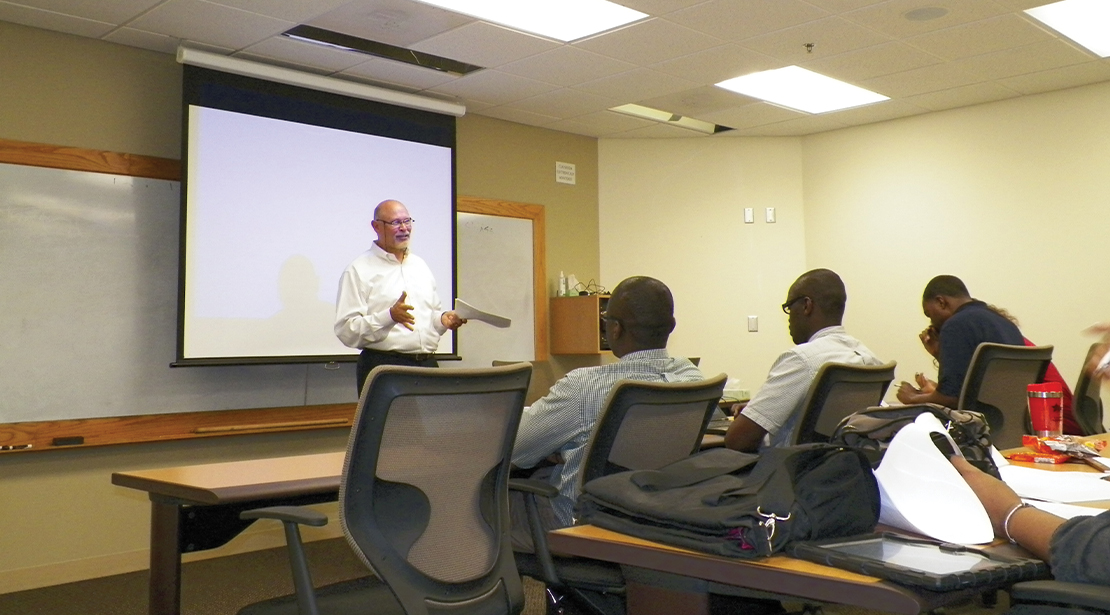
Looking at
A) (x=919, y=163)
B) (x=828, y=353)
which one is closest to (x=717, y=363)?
(x=919, y=163)

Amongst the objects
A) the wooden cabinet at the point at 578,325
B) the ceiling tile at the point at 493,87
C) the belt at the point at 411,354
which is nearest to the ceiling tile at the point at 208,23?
the ceiling tile at the point at 493,87

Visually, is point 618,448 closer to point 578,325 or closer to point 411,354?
point 411,354

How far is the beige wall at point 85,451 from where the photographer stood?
4.43 meters

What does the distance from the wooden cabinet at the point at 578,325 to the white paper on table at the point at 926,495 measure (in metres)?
5.24

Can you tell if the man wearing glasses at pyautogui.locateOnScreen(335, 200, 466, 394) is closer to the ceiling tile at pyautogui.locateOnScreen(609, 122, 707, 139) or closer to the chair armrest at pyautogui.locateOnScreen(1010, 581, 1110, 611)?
the ceiling tile at pyautogui.locateOnScreen(609, 122, 707, 139)

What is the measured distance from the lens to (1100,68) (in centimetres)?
561

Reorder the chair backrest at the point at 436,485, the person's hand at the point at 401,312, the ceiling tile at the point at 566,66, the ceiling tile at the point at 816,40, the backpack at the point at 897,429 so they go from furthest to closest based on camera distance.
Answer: the ceiling tile at the point at 566,66 < the ceiling tile at the point at 816,40 < the person's hand at the point at 401,312 < the chair backrest at the point at 436,485 < the backpack at the point at 897,429

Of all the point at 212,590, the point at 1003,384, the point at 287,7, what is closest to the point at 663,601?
the point at 1003,384

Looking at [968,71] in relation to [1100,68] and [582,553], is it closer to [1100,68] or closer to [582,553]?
[1100,68]

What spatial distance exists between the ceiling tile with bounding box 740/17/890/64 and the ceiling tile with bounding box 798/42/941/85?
10cm

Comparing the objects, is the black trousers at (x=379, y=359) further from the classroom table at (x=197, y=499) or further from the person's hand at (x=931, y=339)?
the person's hand at (x=931, y=339)

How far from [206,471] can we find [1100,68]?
224 inches

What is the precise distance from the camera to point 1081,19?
493 cm

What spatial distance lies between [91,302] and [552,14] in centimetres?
276
